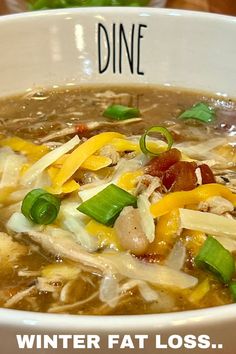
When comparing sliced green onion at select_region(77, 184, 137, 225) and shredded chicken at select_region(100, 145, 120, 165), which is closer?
sliced green onion at select_region(77, 184, 137, 225)

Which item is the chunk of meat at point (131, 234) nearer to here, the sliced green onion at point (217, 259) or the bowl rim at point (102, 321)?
the sliced green onion at point (217, 259)

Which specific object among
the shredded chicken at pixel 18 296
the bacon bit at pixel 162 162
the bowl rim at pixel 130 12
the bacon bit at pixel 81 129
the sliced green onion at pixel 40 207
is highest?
the bowl rim at pixel 130 12

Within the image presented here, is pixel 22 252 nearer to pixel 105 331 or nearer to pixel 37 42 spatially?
pixel 105 331

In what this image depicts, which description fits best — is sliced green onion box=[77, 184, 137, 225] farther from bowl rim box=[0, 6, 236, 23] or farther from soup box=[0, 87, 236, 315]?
bowl rim box=[0, 6, 236, 23]

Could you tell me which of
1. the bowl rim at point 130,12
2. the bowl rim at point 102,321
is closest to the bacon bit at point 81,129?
the bowl rim at point 130,12

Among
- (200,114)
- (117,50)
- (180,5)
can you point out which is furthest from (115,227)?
(180,5)

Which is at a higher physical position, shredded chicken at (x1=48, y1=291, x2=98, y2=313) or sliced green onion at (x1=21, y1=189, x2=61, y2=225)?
sliced green onion at (x1=21, y1=189, x2=61, y2=225)

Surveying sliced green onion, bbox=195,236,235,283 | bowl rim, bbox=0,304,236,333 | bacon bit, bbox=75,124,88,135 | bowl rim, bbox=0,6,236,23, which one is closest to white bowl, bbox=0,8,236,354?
bowl rim, bbox=0,6,236,23
